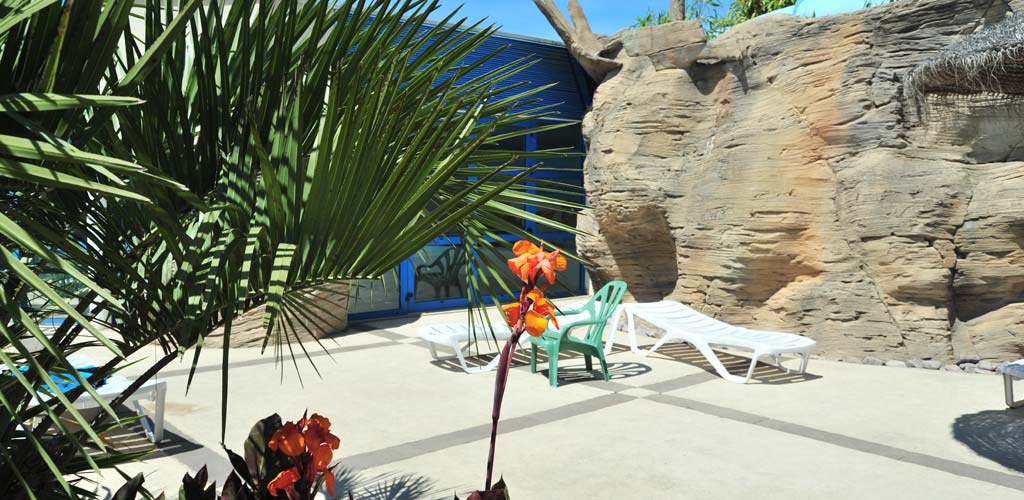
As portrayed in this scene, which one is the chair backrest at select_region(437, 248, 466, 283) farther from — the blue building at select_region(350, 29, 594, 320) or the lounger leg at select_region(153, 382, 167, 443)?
the lounger leg at select_region(153, 382, 167, 443)

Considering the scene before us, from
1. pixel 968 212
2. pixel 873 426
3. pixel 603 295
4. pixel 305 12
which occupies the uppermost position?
pixel 305 12

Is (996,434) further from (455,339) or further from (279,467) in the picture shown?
(279,467)

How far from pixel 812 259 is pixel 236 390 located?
18.6ft

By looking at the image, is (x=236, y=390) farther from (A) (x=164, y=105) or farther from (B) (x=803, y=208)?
(B) (x=803, y=208)

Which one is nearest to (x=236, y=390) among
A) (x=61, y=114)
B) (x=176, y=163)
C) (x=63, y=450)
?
(x=63, y=450)

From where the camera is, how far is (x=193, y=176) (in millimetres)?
1947

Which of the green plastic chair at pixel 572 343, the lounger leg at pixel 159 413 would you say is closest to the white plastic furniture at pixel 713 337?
the green plastic chair at pixel 572 343

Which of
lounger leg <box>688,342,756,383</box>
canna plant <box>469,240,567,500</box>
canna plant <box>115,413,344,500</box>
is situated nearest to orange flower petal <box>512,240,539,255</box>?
canna plant <box>469,240,567,500</box>

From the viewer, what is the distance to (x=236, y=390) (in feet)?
21.1

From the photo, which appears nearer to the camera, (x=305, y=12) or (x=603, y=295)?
(x=305, y=12)

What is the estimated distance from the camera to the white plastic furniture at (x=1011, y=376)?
510cm

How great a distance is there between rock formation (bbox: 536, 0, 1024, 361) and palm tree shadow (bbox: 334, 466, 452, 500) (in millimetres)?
4147

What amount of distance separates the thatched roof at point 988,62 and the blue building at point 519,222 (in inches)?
235

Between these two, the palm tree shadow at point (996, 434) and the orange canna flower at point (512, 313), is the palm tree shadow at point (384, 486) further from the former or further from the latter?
the palm tree shadow at point (996, 434)
